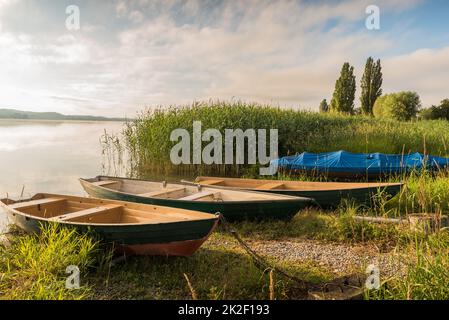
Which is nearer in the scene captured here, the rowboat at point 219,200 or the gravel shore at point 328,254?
the gravel shore at point 328,254

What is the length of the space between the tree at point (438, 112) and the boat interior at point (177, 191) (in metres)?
39.6

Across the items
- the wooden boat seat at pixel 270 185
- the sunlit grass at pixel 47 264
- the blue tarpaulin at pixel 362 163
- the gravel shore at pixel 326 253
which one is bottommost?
the gravel shore at pixel 326 253

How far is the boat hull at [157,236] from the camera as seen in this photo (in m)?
5.11

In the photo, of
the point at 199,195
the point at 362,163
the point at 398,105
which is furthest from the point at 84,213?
the point at 398,105

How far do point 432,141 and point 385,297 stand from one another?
52.1 feet

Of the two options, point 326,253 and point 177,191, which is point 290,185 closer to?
point 177,191

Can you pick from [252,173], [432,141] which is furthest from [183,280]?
[432,141]

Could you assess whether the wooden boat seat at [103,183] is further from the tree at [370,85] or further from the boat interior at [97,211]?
the tree at [370,85]

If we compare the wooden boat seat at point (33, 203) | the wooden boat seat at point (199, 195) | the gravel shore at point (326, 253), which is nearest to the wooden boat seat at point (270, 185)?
the wooden boat seat at point (199, 195)

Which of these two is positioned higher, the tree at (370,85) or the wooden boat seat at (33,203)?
the tree at (370,85)

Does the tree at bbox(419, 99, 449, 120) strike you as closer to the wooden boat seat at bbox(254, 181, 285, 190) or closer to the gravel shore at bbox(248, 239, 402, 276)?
the wooden boat seat at bbox(254, 181, 285, 190)

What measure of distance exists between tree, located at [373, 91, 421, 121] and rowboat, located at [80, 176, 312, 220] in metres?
39.9

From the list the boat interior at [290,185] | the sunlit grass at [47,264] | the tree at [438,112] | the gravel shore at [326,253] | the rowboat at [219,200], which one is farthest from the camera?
the tree at [438,112]
